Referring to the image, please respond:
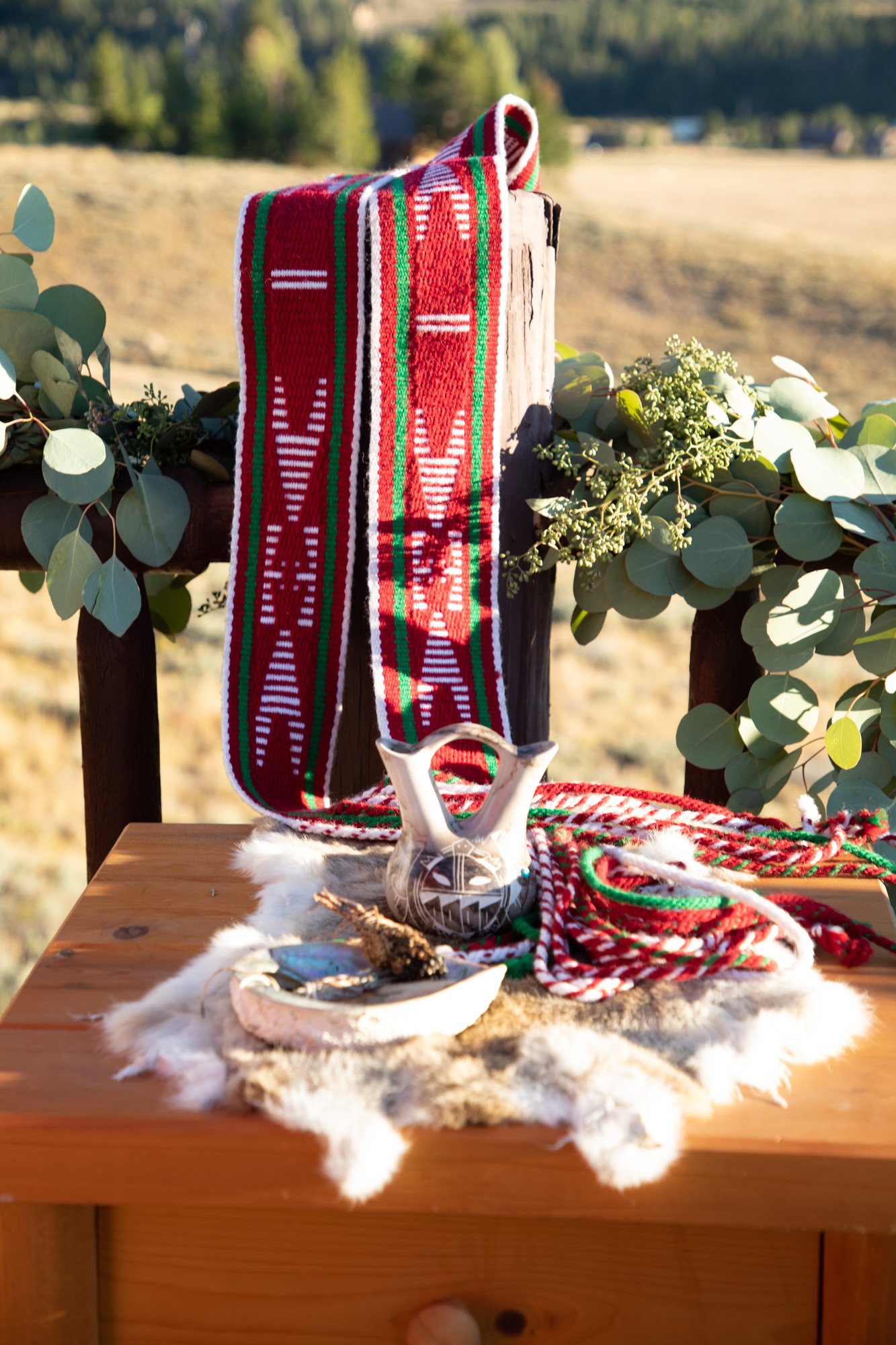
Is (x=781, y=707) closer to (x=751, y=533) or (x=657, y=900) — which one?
(x=751, y=533)

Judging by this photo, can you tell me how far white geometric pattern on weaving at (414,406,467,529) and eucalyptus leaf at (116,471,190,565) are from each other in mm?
283

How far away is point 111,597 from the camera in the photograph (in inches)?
53.4

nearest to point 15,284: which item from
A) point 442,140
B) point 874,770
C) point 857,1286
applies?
point 874,770

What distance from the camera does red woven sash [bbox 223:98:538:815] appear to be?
1284 millimetres

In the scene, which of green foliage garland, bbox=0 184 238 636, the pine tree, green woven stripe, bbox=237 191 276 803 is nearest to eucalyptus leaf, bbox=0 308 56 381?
green foliage garland, bbox=0 184 238 636

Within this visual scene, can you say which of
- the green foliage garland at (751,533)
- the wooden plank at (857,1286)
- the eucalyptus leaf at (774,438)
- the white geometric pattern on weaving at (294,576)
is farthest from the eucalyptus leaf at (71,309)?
the wooden plank at (857,1286)

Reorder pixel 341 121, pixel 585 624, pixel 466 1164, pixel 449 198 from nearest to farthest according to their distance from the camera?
1. pixel 466 1164
2. pixel 449 198
3. pixel 585 624
4. pixel 341 121

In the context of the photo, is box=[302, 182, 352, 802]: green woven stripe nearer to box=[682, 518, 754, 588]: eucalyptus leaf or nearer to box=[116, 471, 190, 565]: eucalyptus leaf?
box=[116, 471, 190, 565]: eucalyptus leaf

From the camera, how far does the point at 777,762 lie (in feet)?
4.66

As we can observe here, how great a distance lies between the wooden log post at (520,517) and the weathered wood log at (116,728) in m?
0.26

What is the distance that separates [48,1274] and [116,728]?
2.66 ft

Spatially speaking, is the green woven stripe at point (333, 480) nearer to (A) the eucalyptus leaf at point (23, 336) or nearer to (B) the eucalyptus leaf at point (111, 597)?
(B) the eucalyptus leaf at point (111, 597)

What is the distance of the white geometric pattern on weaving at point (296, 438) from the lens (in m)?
1.34

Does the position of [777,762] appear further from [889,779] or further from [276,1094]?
[276,1094]
